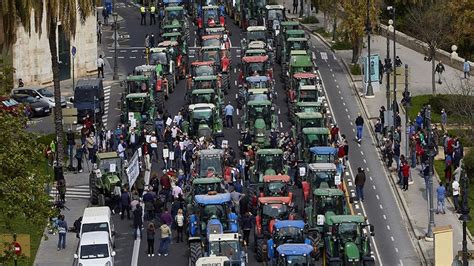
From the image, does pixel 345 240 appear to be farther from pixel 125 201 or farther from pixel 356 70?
pixel 356 70

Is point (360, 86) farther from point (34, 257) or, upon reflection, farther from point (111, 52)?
point (34, 257)

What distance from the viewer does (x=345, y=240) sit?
215 ft

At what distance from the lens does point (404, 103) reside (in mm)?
90438

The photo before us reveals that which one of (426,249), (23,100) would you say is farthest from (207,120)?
(426,249)

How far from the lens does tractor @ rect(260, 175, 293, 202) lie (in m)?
72.6

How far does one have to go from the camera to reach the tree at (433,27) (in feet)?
333

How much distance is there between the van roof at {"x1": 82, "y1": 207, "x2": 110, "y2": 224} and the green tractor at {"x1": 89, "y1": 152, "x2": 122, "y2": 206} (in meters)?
5.13

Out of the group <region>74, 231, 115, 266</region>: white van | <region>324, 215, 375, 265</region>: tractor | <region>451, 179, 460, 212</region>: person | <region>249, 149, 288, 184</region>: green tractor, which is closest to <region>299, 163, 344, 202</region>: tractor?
<region>249, 149, 288, 184</region>: green tractor

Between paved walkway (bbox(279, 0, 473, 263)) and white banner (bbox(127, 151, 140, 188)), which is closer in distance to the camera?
paved walkway (bbox(279, 0, 473, 263))

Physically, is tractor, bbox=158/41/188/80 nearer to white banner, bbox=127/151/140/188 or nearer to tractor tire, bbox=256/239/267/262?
white banner, bbox=127/151/140/188

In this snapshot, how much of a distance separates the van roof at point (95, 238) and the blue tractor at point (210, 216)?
11.3 feet

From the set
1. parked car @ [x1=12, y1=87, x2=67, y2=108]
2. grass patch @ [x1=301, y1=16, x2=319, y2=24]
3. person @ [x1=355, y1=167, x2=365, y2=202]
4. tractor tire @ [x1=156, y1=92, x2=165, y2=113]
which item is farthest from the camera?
grass patch @ [x1=301, y1=16, x2=319, y2=24]

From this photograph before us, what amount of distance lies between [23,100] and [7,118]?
3373 centimetres

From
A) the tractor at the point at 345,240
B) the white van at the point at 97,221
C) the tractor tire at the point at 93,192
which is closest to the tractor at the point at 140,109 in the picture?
the tractor tire at the point at 93,192
